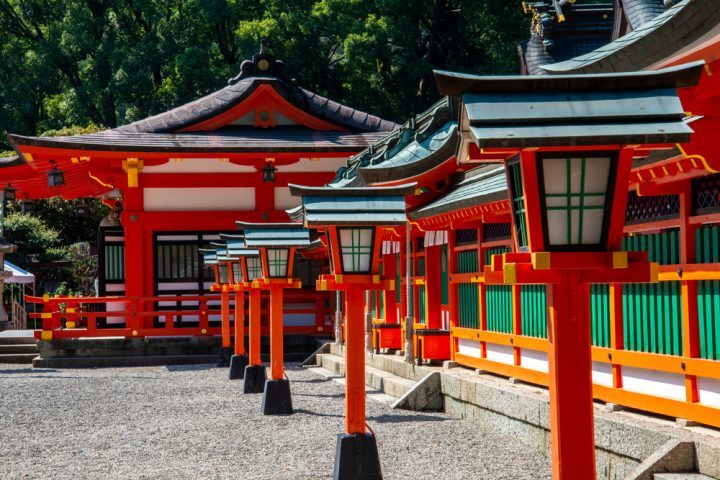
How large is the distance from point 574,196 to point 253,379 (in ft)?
37.3

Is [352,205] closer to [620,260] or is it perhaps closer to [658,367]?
[658,367]

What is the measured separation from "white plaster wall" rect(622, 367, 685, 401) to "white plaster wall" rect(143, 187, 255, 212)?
612 inches

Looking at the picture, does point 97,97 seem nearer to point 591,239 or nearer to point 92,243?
point 92,243

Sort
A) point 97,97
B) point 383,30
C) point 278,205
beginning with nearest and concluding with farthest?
point 278,205 → point 383,30 → point 97,97

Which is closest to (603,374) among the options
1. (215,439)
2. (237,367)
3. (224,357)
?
(215,439)

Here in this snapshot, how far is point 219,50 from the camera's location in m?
42.8

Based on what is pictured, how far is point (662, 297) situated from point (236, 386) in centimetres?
970

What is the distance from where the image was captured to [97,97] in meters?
44.1

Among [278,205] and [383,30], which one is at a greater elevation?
[383,30]

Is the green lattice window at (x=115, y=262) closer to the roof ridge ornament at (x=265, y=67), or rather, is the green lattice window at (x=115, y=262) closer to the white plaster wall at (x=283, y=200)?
the white plaster wall at (x=283, y=200)

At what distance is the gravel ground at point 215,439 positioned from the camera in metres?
8.78

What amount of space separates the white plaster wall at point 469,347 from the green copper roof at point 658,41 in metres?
6.99

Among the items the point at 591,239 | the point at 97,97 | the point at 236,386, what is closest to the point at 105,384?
the point at 236,386

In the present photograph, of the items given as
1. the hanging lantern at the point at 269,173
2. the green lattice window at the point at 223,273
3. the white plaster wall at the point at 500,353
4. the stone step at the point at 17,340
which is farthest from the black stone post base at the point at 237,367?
the stone step at the point at 17,340
